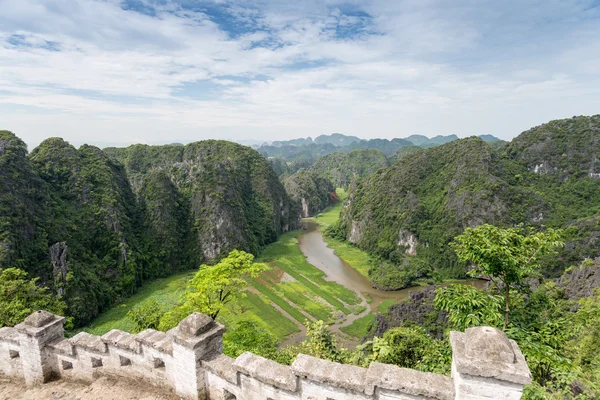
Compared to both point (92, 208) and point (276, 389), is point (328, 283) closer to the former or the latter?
point (92, 208)

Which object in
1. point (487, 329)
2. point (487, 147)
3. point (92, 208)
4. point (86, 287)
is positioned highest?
point (487, 147)

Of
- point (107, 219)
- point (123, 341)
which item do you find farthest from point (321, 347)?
point (107, 219)

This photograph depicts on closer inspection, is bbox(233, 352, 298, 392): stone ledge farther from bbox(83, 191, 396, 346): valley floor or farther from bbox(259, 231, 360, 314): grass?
bbox(259, 231, 360, 314): grass

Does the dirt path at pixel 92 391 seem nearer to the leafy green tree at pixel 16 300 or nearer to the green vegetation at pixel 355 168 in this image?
the leafy green tree at pixel 16 300

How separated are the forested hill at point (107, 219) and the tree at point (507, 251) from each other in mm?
45391

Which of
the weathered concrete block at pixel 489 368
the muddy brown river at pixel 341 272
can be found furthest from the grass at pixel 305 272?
the weathered concrete block at pixel 489 368

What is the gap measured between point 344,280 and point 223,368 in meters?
50.0

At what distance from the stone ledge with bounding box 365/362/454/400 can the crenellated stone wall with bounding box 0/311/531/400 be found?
0.6 inches

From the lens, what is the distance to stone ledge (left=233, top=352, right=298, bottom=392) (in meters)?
5.73

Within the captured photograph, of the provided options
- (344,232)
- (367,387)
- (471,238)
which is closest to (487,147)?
(344,232)

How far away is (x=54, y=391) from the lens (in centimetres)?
809

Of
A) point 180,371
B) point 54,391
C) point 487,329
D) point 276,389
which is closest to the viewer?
point 487,329

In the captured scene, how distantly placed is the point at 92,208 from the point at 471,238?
61.5 m

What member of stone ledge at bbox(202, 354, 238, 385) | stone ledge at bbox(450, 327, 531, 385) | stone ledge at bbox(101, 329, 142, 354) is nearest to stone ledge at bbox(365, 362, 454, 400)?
stone ledge at bbox(450, 327, 531, 385)
